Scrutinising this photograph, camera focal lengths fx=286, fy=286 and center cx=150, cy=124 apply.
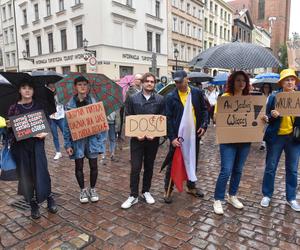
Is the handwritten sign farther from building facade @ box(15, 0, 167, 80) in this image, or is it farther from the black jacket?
building facade @ box(15, 0, 167, 80)

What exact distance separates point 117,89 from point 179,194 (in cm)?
199

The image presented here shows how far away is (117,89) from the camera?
459 cm

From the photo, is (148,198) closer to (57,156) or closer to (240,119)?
(240,119)

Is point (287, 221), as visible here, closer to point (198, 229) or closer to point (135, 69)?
point (198, 229)

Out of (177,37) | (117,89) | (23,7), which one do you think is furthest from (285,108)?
(23,7)

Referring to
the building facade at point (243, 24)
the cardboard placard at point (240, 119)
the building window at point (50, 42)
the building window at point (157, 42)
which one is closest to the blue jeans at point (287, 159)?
the cardboard placard at point (240, 119)

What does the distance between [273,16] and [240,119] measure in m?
77.7

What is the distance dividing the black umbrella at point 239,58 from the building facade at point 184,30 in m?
27.0

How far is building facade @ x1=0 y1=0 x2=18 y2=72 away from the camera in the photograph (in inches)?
1353

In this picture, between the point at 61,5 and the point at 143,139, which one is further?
the point at 61,5

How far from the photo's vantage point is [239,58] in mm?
Result: 3652

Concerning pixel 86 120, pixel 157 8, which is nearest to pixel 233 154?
pixel 86 120

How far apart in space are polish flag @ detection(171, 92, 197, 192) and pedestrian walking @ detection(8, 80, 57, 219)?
1.87 meters

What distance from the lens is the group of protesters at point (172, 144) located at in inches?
152
